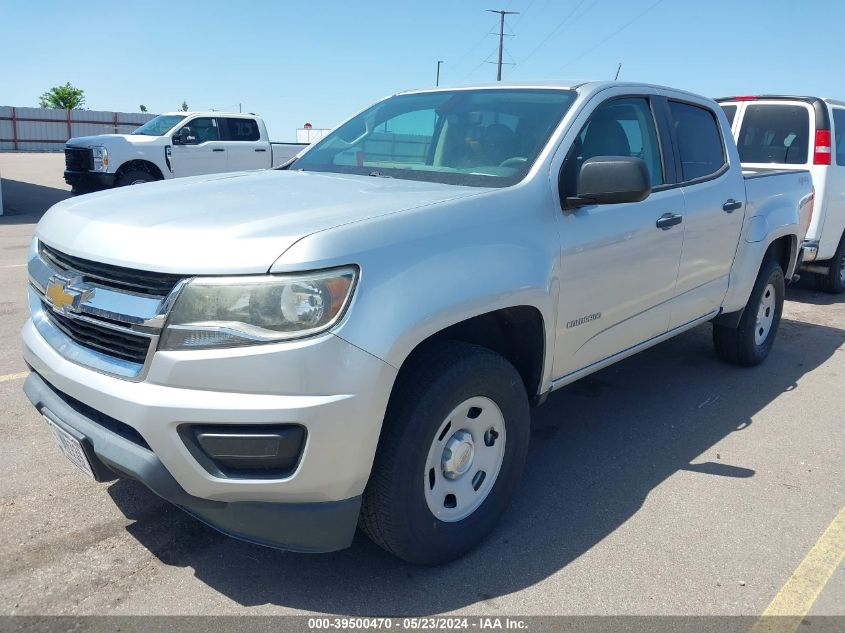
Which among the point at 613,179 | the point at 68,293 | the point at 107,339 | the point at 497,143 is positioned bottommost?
the point at 107,339

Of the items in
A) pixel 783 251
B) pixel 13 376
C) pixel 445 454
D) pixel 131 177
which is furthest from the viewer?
pixel 131 177

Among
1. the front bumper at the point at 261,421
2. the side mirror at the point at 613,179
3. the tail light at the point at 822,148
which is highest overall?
the tail light at the point at 822,148

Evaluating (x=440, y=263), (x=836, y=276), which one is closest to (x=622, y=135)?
(x=440, y=263)

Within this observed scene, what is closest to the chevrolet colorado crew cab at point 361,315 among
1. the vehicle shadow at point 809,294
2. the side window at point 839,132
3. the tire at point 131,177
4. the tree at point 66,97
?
the side window at point 839,132

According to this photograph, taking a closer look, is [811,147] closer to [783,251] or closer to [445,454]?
[783,251]

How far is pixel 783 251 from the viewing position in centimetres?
565

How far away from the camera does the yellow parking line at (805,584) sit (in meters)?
2.66

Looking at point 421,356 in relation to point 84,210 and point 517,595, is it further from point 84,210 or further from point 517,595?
point 84,210

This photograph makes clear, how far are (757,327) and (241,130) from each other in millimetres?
12358

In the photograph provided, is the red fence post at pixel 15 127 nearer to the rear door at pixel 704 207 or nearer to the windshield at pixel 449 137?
the windshield at pixel 449 137

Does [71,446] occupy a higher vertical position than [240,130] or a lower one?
lower

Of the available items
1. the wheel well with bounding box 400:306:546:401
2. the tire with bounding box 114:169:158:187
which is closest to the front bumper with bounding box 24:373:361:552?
the wheel well with bounding box 400:306:546:401

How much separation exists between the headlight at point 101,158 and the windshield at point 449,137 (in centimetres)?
1086

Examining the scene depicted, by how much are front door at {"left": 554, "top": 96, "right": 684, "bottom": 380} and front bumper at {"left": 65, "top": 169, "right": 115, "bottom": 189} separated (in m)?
12.1
